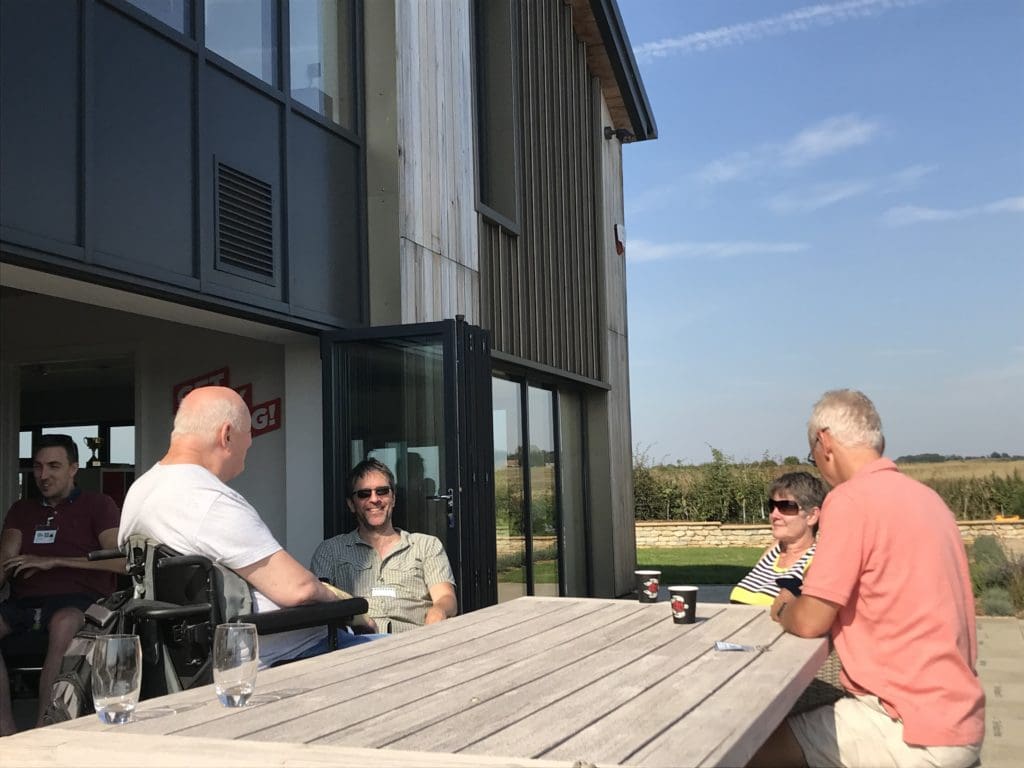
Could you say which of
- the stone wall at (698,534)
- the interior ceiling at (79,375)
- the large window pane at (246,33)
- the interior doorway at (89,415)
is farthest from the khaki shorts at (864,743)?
the stone wall at (698,534)

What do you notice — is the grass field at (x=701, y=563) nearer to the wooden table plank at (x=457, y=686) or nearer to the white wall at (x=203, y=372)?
the white wall at (x=203, y=372)

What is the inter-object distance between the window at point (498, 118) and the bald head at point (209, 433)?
212 inches

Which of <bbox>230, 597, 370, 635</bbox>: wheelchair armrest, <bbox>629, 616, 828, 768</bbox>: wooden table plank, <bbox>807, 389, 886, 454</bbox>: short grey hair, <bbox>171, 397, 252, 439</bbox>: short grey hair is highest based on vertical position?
<bbox>171, 397, 252, 439</bbox>: short grey hair

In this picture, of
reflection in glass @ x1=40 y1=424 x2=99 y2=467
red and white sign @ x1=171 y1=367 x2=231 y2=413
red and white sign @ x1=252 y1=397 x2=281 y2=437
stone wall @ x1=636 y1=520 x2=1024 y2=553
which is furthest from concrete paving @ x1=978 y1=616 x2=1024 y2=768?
stone wall @ x1=636 y1=520 x2=1024 y2=553

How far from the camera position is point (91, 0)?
13.5 feet

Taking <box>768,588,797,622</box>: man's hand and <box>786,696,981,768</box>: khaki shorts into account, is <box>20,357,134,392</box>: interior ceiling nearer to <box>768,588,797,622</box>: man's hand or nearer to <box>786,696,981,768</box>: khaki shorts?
<box>768,588,797,622</box>: man's hand

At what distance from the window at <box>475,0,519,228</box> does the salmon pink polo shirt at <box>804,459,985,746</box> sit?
6077 millimetres

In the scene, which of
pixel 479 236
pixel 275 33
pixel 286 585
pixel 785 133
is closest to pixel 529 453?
pixel 479 236

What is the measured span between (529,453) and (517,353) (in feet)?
4.28

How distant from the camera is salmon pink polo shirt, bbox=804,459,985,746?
2455mm

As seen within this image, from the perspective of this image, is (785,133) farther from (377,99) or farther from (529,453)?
(377,99)

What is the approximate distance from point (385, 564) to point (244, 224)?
1.78 metres

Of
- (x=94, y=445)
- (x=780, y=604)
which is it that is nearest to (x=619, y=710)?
(x=780, y=604)

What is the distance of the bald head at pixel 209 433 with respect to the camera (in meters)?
3.18
